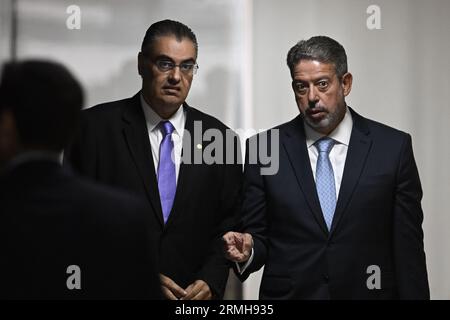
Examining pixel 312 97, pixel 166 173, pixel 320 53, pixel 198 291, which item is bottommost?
pixel 198 291

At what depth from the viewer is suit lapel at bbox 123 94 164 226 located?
203 cm

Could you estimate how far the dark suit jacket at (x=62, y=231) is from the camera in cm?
118

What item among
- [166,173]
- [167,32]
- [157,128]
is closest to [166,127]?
[157,128]

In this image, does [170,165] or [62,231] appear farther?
[170,165]

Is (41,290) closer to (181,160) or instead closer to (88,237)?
(88,237)

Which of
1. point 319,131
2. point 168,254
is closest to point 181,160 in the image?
point 168,254

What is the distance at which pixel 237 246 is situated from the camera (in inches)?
78.2

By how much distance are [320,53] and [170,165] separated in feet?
1.91

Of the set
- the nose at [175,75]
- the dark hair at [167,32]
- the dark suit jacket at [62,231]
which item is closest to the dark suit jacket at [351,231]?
the nose at [175,75]

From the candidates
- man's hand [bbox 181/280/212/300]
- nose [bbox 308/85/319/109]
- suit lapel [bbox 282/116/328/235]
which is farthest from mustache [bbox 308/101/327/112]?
man's hand [bbox 181/280/212/300]

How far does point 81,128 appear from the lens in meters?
2.04

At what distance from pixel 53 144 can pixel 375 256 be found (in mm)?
1184

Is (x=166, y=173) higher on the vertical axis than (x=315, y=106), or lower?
lower

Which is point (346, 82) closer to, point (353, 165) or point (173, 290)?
point (353, 165)
